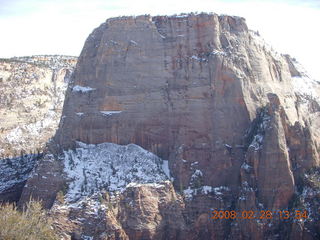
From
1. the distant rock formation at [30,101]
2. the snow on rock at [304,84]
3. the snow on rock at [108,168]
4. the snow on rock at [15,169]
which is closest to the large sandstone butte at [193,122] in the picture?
the snow on rock at [108,168]

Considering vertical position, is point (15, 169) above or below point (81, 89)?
below

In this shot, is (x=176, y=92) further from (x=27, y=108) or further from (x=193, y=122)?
(x=27, y=108)

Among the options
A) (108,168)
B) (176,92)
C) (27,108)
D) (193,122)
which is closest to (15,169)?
(108,168)

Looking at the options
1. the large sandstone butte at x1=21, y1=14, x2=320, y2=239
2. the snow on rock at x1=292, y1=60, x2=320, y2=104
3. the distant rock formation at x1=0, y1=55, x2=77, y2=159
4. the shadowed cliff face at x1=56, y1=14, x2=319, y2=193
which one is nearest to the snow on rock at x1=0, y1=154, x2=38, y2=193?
the distant rock formation at x1=0, y1=55, x2=77, y2=159

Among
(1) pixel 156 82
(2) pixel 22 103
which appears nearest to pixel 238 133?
(1) pixel 156 82

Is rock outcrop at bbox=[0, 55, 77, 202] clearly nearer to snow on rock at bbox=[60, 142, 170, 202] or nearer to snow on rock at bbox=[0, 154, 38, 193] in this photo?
snow on rock at bbox=[0, 154, 38, 193]

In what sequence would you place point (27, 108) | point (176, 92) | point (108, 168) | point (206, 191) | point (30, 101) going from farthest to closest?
point (30, 101) → point (27, 108) → point (176, 92) → point (108, 168) → point (206, 191)

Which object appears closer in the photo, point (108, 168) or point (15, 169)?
point (108, 168)

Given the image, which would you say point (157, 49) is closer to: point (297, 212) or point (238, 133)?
point (238, 133)
